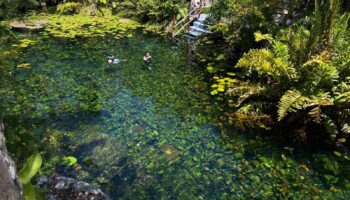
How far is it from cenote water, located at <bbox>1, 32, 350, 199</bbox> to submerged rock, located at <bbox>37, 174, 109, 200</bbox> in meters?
0.69

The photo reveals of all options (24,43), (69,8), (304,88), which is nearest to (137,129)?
(304,88)

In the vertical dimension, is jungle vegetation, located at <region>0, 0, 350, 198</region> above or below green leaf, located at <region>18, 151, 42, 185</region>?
below

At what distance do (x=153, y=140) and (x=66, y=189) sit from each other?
2180 millimetres

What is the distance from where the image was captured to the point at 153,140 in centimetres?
551

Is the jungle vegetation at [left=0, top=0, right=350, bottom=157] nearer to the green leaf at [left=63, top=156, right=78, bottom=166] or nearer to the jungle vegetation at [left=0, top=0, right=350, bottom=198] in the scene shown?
the jungle vegetation at [left=0, top=0, right=350, bottom=198]

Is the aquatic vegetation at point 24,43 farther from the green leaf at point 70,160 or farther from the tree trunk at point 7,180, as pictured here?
the tree trunk at point 7,180

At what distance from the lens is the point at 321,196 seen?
14.1 ft

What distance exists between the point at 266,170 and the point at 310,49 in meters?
2.58

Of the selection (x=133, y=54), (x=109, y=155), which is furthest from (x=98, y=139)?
(x=133, y=54)

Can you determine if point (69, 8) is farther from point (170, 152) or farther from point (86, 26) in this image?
point (170, 152)

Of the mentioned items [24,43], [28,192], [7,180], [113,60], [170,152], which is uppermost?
[7,180]

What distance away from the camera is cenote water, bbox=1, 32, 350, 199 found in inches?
176

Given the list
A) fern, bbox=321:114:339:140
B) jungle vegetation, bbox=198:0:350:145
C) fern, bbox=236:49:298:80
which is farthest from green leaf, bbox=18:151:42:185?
fern, bbox=236:49:298:80

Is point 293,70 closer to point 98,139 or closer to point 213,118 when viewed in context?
point 213,118
